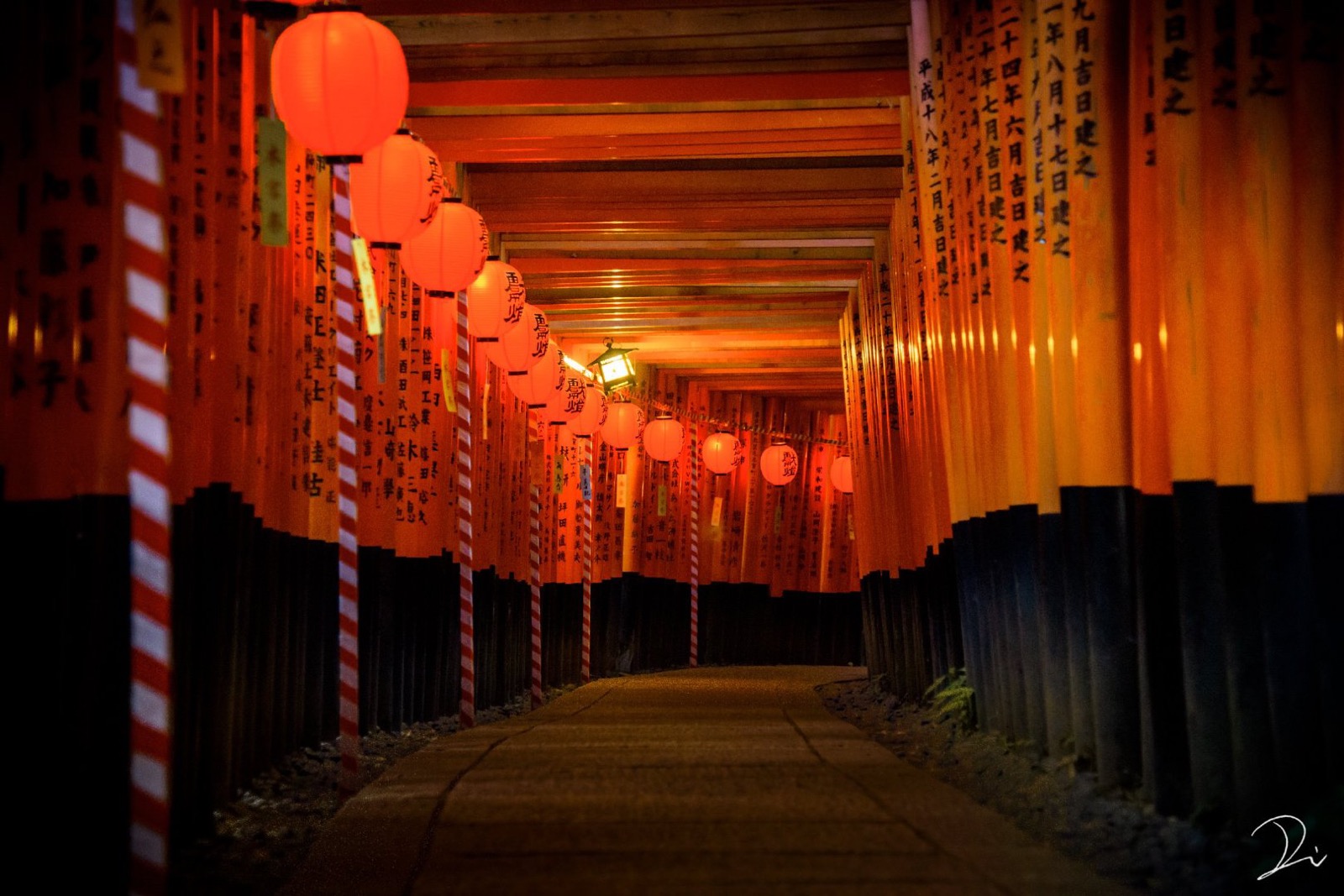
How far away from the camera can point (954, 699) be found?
945 cm

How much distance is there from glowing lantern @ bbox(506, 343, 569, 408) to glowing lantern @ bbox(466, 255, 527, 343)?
165 centimetres

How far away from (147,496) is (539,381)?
9.80 meters

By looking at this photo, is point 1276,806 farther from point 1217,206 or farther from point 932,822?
point 1217,206

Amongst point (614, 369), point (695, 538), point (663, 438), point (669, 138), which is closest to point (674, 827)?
point (669, 138)

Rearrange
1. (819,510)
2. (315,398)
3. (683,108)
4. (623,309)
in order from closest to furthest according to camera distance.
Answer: (315,398), (683,108), (623,309), (819,510)

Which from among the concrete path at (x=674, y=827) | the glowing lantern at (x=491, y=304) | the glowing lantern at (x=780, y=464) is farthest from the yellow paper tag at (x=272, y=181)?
the glowing lantern at (x=780, y=464)

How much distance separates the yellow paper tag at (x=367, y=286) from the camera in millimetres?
7191

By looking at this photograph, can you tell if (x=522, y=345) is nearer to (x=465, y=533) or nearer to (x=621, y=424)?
(x=465, y=533)

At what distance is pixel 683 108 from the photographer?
461 inches

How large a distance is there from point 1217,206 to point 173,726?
4.50 meters

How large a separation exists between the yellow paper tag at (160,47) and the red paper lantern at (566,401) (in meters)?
10.2

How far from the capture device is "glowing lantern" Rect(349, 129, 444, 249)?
8406mm

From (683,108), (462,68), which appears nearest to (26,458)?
(462,68)

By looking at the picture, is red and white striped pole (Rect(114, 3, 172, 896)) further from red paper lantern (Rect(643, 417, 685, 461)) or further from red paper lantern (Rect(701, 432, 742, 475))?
red paper lantern (Rect(701, 432, 742, 475))
